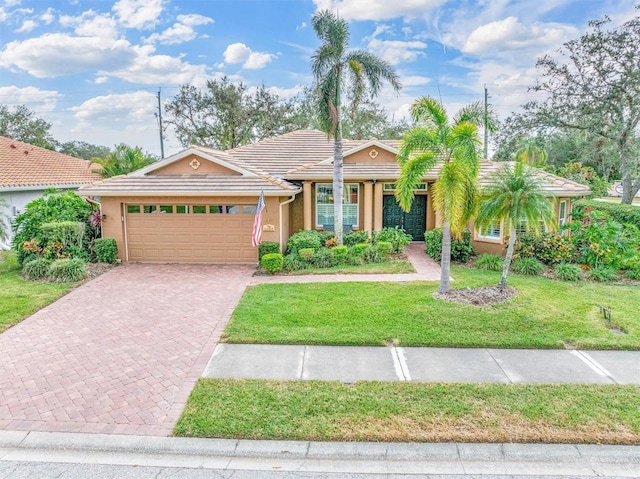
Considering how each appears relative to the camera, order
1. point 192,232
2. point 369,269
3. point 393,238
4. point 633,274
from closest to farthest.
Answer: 1. point 633,274
2. point 369,269
3. point 192,232
4. point 393,238

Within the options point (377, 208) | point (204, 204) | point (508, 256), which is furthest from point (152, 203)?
point (508, 256)

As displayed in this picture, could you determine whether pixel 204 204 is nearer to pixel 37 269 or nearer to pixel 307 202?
pixel 307 202

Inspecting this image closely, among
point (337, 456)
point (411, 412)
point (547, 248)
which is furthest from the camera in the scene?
point (547, 248)

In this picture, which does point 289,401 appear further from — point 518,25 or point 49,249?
point 518,25

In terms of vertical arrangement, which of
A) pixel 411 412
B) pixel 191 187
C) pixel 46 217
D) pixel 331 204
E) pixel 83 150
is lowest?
pixel 411 412

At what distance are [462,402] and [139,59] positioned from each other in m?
23.2

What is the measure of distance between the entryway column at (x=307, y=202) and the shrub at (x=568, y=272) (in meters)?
8.86

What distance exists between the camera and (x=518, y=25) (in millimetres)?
16391

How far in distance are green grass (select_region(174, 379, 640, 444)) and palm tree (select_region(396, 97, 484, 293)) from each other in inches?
177

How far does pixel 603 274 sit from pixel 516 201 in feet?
16.5

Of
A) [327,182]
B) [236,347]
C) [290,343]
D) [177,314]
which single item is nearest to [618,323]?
[290,343]

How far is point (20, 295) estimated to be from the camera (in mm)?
10617

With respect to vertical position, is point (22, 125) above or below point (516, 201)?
above

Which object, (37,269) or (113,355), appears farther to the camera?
(37,269)
